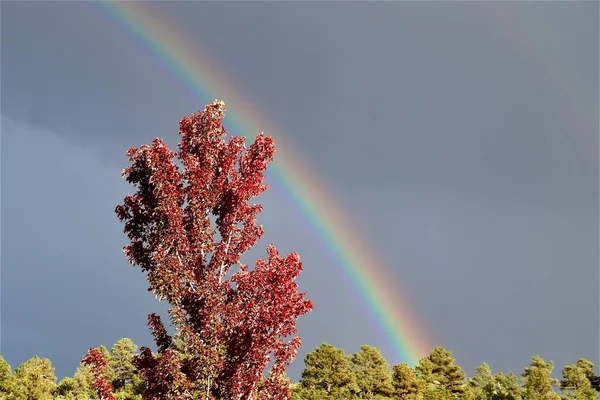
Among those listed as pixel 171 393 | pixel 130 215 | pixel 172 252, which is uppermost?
pixel 130 215

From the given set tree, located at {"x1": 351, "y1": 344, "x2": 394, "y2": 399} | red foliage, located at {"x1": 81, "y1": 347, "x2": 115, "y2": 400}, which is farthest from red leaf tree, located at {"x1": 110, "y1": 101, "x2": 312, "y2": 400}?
tree, located at {"x1": 351, "y1": 344, "x2": 394, "y2": 399}

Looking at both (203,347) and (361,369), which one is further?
(361,369)

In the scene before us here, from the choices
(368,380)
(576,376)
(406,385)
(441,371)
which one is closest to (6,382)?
(406,385)

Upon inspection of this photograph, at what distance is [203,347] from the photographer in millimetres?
9062

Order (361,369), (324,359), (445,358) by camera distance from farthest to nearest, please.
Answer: (361,369)
(445,358)
(324,359)

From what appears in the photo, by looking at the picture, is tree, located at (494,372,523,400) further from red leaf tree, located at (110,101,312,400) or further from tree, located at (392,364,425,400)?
red leaf tree, located at (110,101,312,400)

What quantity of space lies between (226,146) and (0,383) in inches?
1970

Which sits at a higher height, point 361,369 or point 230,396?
point 361,369

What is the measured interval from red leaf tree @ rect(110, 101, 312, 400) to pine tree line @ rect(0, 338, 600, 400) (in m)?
26.8

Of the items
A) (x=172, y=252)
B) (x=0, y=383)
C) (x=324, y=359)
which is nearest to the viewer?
(x=172, y=252)

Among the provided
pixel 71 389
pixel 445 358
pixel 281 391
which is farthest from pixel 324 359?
pixel 281 391

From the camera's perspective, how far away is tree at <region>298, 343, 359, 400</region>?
5591 centimetres

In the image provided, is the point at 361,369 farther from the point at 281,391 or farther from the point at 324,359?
the point at 281,391

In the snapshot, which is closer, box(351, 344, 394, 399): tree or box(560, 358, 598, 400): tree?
box(351, 344, 394, 399): tree
